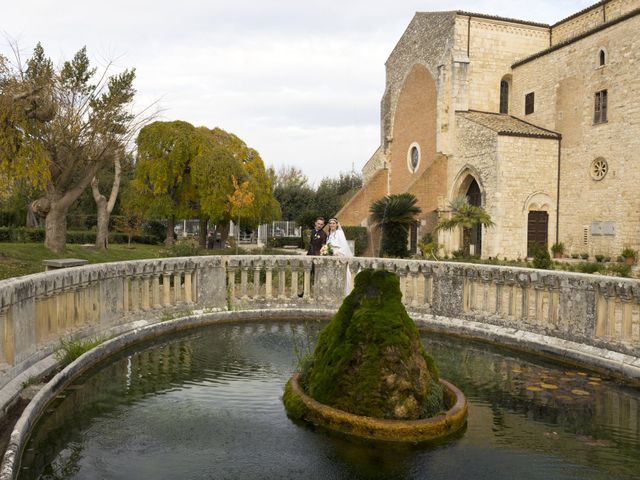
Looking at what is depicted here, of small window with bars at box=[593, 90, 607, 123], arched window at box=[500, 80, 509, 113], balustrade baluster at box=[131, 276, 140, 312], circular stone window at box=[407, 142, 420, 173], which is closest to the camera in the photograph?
balustrade baluster at box=[131, 276, 140, 312]

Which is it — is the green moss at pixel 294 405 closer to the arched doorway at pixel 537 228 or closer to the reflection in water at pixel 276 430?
the reflection in water at pixel 276 430

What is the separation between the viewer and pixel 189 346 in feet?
24.0

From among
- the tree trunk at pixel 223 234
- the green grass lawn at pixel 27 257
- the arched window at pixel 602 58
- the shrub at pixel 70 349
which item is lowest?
the shrub at pixel 70 349

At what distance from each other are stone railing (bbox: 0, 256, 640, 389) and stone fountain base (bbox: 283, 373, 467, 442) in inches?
102

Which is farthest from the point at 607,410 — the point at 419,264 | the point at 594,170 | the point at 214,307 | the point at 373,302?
the point at 594,170

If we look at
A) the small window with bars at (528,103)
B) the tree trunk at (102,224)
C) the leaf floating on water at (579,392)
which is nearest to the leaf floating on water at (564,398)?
the leaf floating on water at (579,392)

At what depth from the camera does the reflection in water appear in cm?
373

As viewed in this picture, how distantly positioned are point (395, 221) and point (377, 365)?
2177cm

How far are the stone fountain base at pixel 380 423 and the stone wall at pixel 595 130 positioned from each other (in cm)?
1994

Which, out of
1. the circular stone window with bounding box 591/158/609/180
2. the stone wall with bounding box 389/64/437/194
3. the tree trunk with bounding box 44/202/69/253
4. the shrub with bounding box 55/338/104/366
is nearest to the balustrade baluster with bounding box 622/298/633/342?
the shrub with bounding box 55/338/104/366

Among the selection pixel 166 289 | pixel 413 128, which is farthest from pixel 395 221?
pixel 166 289

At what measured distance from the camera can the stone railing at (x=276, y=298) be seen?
5305 mm

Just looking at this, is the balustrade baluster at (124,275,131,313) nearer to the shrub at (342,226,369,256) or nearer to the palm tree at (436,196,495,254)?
the palm tree at (436,196,495,254)

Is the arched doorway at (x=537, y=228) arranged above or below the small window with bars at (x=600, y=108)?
below
